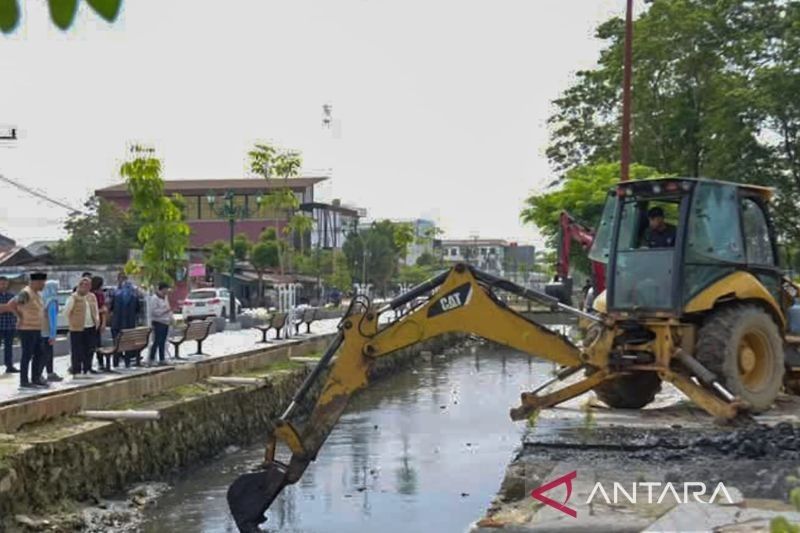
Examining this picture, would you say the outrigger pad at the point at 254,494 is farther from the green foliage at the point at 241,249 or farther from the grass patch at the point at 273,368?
the green foliage at the point at 241,249

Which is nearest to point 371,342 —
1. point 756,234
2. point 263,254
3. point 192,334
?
point 756,234

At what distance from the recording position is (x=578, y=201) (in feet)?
99.6

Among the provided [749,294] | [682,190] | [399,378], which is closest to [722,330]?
[749,294]

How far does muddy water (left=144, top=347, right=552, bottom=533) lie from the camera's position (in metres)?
12.0

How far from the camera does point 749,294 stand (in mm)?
11766

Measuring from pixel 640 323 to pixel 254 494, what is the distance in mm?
4381

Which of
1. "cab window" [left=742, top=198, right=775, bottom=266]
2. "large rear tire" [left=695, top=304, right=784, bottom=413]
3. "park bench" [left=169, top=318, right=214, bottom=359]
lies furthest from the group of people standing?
"cab window" [left=742, top=198, right=775, bottom=266]

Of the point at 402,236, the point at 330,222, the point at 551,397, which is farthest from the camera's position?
the point at 330,222

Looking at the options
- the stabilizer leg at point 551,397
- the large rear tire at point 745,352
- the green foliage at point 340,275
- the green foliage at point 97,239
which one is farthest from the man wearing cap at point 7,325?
the green foliage at point 340,275

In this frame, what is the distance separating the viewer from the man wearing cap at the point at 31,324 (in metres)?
14.3

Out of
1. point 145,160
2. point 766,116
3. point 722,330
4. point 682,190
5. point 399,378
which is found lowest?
point 399,378

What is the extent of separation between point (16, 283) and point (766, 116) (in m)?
22.6

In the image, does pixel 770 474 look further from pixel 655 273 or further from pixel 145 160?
pixel 145 160

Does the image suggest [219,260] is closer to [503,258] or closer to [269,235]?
[269,235]
